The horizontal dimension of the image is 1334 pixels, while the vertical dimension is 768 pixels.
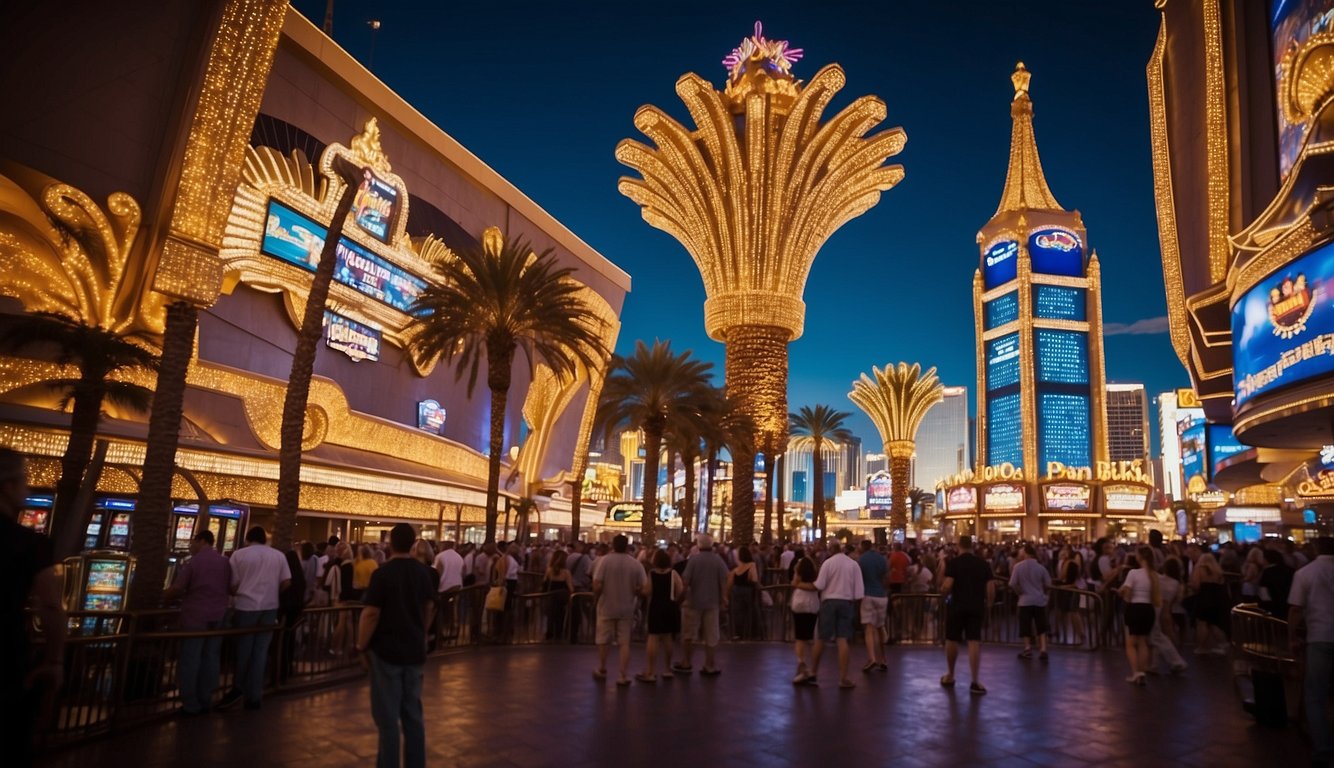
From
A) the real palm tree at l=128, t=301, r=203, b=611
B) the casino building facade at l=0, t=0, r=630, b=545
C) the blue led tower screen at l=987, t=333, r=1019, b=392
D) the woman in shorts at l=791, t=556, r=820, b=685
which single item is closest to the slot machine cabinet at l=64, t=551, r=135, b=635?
the real palm tree at l=128, t=301, r=203, b=611

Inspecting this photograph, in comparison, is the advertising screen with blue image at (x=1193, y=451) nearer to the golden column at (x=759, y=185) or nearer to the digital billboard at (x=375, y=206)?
the golden column at (x=759, y=185)

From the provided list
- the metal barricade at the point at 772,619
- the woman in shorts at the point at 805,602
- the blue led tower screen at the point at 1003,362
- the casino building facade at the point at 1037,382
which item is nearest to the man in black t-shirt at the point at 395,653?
the woman in shorts at the point at 805,602

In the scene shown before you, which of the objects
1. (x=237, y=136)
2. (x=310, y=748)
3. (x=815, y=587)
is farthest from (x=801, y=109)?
(x=310, y=748)

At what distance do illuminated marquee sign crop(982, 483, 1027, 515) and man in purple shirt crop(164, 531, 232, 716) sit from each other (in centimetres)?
7254

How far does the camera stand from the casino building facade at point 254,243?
1697cm

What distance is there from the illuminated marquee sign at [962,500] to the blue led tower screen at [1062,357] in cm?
1170

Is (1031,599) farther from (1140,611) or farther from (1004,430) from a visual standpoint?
(1004,430)

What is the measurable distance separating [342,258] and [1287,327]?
28341 millimetres

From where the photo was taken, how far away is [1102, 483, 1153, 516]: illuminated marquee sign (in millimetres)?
70438

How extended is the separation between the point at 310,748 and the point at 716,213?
19.9 meters

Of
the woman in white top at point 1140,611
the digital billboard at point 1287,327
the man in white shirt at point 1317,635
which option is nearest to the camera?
the man in white shirt at point 1317,635

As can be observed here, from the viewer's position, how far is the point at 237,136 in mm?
17500

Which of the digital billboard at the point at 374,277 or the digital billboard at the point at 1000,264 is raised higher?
the digital billboard at the point at 1000,264

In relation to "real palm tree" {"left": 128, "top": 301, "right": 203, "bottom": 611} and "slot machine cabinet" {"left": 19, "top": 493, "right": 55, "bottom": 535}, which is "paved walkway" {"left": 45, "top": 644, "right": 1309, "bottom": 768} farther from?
"slot machine cabinet" {"left": 19, "top": 493, "right": 55, "bottom": 535}
